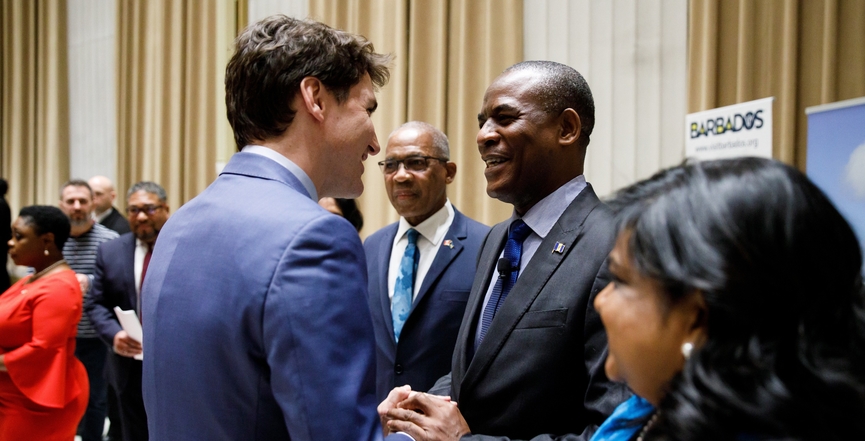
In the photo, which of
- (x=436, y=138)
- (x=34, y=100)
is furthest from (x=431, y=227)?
(x=34, y=100)

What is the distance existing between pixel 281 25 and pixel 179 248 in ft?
1.62

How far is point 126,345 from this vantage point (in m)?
3.89

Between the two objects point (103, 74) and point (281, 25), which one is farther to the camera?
point (103, 74)

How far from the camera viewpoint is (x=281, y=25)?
140 cm

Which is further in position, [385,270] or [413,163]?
[413,163]

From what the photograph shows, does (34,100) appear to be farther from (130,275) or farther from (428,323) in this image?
(428,323)

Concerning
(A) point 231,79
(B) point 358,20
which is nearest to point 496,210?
(B) point 358,20

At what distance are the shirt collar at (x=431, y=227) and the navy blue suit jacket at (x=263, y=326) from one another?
185cm

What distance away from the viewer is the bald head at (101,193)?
20.3ft

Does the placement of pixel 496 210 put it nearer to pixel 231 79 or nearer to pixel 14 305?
pixel 14 305

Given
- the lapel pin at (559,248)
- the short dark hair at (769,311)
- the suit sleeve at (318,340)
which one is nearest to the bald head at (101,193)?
the lapel pin at (559,248)

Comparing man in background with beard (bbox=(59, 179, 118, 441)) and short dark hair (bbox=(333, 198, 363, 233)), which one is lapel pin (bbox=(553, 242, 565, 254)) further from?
man in background with beard (bbox=(59, 179, 118, 441))

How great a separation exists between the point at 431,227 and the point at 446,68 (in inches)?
91.6

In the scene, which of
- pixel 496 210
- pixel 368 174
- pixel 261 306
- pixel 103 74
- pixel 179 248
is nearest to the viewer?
pixel 261 306
